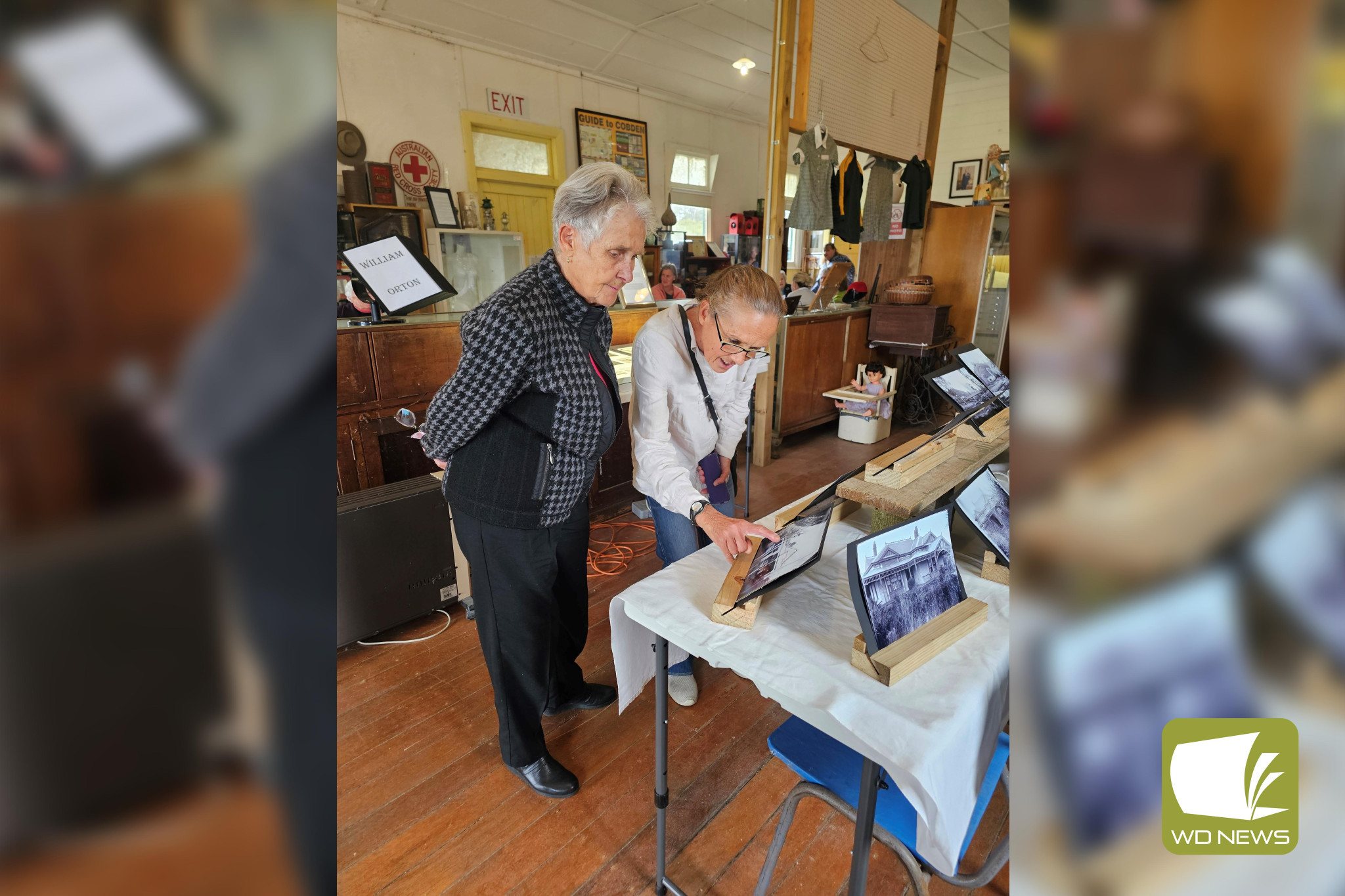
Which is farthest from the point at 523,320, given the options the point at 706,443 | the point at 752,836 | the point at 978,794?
the point at 752,836


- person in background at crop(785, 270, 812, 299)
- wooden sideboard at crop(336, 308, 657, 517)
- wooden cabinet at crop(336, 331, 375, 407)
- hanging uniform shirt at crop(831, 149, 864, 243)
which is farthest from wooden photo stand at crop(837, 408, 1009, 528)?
hanging uniform shirt at crop(831, 149, 864, 243)

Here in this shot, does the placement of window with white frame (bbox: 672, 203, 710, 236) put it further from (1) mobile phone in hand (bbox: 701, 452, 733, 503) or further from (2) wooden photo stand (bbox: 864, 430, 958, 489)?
(2) wooden photo stand (bbox: 864, 430, 958, 489)

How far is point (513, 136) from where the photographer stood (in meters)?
6.44

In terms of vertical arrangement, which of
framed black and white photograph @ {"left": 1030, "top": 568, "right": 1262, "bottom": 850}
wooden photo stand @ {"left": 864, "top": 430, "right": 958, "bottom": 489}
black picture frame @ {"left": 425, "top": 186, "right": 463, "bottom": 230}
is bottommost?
wooden photo stand @ {"left": 864, "top": 430, "right": 958, "bottom": 489}

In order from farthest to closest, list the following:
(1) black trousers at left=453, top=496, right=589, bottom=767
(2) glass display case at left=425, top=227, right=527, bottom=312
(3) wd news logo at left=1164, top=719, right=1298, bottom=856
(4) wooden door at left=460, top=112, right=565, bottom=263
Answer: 1. (4) wooden door at left=460, top=112, right=565, bottom=263
2. (2) glass display case at left=425, top=227, right=527, bottom=312
3. (1) black trousers at left=453, top=496, right=589, bottom=767
4. (3) wd news logo at left=1164, top=719, right=1298, bottom=856

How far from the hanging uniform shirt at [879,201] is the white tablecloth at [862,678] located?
15.3 ft

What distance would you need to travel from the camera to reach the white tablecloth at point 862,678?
940mm

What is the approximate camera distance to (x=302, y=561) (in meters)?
0.16

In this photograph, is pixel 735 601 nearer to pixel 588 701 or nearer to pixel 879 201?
pixel 588 701

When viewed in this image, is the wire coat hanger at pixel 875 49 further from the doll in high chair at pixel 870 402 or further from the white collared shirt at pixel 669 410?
the white collared shirt at pixel 669 410

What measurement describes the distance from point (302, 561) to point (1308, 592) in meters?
0.30

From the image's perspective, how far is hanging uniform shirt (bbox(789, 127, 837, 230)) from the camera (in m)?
4.45

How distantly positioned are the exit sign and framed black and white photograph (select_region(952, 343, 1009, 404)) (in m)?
5.22

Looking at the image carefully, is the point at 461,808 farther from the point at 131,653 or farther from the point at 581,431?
the point at 131,653
